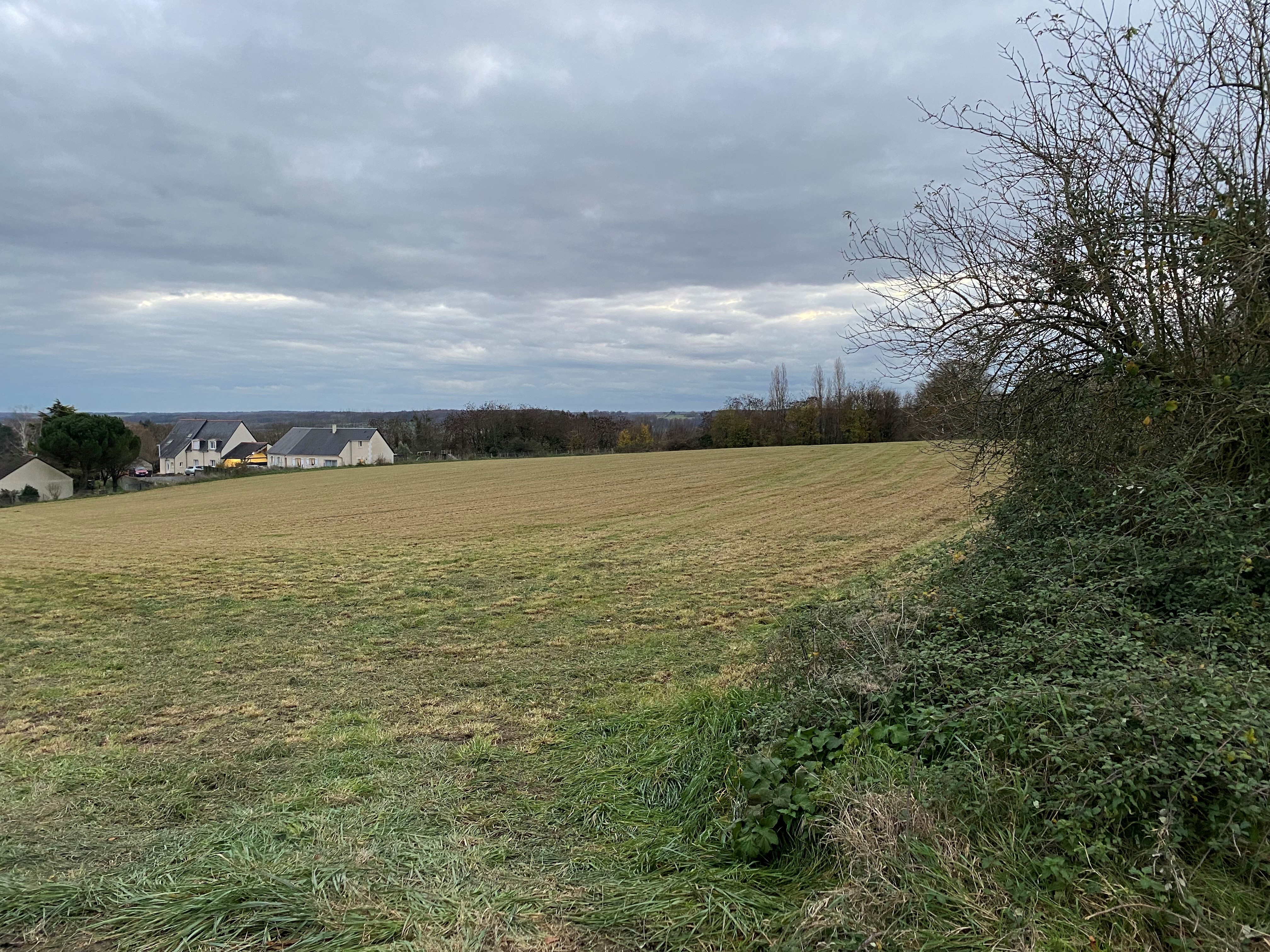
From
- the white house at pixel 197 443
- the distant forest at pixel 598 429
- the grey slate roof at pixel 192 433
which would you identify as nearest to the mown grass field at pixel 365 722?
the distant forest at pixel 598 429

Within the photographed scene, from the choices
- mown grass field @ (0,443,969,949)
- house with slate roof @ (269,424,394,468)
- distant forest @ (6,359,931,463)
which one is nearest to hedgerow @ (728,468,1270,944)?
mown grass field @ (0,443,969,949)

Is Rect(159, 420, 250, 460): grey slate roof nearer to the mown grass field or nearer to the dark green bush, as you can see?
the mown grass field

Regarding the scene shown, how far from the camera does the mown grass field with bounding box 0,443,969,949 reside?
8.73ft

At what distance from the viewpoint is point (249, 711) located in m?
5.60

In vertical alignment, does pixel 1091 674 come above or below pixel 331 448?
below

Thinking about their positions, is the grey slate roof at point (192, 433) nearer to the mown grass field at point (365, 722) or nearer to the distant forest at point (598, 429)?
the distant forest at point (598, 429)

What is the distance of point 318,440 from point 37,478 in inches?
1158

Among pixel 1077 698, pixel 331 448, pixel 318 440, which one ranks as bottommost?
pixel 1077 698

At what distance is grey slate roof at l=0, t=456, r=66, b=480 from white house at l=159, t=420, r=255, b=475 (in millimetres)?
30843

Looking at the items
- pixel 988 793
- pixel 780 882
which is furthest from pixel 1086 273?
pixel 780 882

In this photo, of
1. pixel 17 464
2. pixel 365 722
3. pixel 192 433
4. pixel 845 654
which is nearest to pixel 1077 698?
pixel 845 654

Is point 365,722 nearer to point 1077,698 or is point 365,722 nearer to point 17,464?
point 1077,698

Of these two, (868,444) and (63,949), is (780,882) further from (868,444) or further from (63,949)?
(868,444)

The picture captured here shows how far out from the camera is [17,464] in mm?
49375
